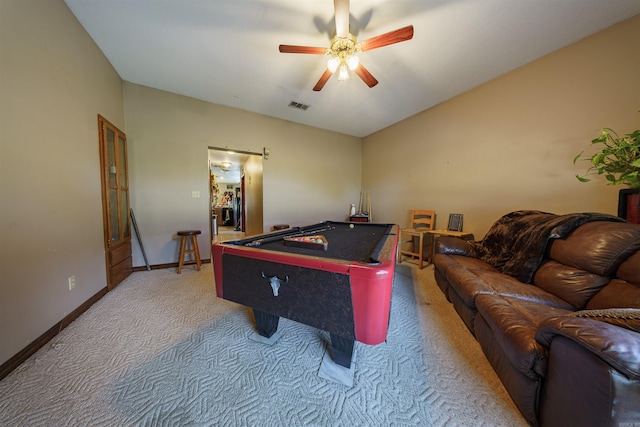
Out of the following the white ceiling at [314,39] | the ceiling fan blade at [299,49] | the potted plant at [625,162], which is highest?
the white ceiling at [314,39]

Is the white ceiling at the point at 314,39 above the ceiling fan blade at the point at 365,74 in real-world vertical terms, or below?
above

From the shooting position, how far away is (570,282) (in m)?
1.37

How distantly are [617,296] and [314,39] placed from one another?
3021mm

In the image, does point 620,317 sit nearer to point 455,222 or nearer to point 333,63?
point 333,63

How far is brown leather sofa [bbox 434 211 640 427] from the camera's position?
0.68 meters

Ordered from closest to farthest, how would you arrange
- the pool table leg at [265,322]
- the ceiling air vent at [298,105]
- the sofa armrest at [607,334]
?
the sofa armrest at [607,334]
the pool table leg at [265,322]
the ceiling air vent at [298,105]

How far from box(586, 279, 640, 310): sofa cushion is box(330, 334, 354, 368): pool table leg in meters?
1.43

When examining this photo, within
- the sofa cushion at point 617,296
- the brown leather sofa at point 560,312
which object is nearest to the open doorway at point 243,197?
the brown leather sofa at point 560,312

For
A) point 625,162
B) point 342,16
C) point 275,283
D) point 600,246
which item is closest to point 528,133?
point 625,162

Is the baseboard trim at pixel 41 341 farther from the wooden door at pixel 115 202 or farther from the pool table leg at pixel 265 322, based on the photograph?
the pool table leg at pixel 265 322

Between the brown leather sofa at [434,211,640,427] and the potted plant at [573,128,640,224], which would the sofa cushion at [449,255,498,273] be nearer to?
the brown leather sofa at [434,211,640,427]

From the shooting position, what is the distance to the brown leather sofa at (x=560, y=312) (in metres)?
0.68

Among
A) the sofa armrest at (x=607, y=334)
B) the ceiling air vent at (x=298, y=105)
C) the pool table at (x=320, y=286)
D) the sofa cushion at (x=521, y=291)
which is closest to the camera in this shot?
the sofa armrest at (x=607, y=334)

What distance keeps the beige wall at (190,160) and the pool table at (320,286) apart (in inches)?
99.1
